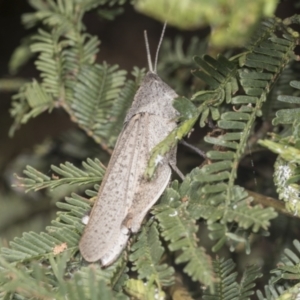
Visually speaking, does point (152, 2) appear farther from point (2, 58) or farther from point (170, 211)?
point (2, 58)

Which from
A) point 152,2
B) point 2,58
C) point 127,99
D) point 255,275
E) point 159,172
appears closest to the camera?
point 152,2

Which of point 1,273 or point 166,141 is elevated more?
point 166,141

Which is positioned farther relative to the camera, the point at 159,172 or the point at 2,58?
the point at 2,58

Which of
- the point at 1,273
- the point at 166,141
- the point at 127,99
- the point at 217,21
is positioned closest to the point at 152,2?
the point at 217,21

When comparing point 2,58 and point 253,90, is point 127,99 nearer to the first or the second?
point 253,90

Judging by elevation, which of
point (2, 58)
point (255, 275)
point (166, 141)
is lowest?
point (2, 58)

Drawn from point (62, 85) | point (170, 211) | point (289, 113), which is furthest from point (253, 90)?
point (62, 85)

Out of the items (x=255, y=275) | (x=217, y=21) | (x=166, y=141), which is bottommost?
(x=255, y=275)

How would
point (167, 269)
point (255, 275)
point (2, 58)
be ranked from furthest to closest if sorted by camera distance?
point (2, 58) < point (255, 275) < point (167, 269)

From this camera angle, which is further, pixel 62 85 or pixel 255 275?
pixel 62 85
